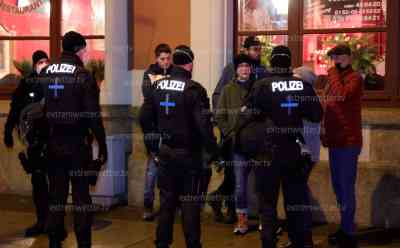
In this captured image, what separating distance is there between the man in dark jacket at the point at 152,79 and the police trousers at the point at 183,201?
6.10ft

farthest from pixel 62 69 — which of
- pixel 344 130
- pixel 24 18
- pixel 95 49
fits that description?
pixel 24 18

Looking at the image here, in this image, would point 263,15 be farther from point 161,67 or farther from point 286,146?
point 286,146

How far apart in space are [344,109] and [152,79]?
232 centimetres

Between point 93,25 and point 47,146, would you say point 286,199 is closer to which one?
point 47,146

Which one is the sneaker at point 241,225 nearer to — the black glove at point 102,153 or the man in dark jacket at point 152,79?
the man in dark jacket at point 152,79

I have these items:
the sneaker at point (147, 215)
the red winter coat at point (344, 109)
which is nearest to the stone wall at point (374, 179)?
the sneaker at point (147, 215)

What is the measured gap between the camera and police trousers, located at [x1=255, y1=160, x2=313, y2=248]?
21.4 feet

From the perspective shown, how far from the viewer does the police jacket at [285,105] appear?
647cm

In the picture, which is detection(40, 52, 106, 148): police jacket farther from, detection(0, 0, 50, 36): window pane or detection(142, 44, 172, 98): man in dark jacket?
detection(0, 0, 50, 36): window pane

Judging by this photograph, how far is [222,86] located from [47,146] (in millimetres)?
2229

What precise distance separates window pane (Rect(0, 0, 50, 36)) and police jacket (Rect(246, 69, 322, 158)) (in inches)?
206

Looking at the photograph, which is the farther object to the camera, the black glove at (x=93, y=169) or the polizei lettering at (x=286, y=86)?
the black glove at (x=93, y=169)

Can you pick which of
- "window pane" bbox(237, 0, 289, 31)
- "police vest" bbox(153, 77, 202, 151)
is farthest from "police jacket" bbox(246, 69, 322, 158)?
"window pane" bbox(237, 0, 289, 31)

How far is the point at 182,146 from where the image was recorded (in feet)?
20.9
